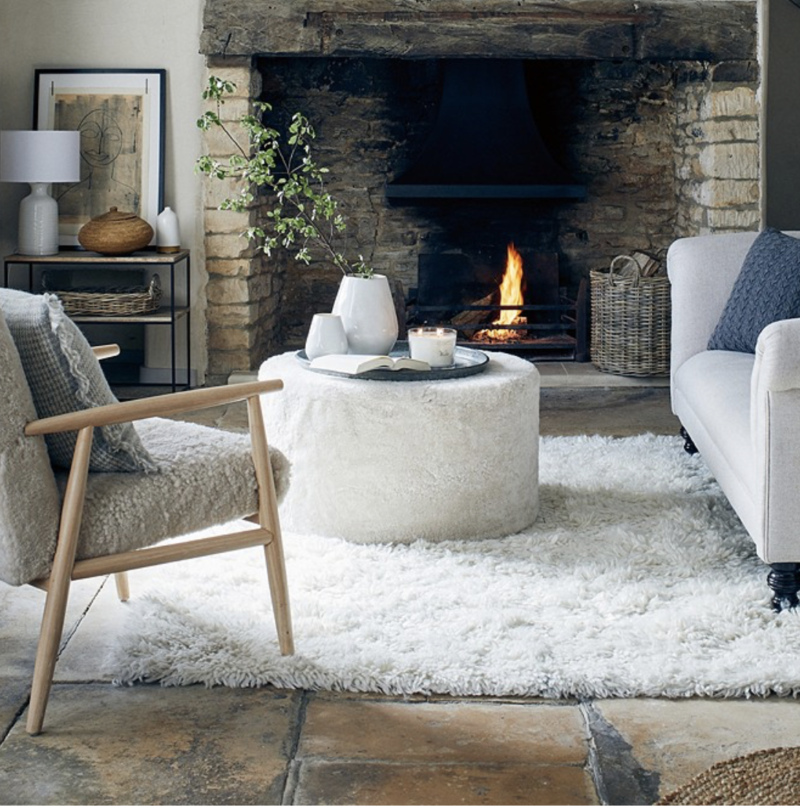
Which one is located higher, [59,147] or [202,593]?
[59,147]

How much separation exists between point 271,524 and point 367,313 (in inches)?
43.7

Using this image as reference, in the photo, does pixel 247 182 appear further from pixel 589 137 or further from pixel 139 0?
pixel 589 137

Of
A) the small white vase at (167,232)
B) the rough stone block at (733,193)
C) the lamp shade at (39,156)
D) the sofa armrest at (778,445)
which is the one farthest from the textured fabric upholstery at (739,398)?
the lamp shade at (39,156)

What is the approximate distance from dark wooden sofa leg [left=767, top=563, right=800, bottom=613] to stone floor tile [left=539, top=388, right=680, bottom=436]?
194 centimetres

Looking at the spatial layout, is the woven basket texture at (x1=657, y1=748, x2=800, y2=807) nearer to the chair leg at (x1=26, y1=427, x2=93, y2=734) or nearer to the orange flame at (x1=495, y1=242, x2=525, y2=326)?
the chair leg at (x1=26, y1=427, x2=93, y2=734)

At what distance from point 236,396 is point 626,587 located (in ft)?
3.75

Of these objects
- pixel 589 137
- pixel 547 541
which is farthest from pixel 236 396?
pixel 589 137

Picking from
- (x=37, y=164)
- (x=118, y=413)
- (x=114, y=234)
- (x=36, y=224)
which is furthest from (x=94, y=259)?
(x=118, y=413)

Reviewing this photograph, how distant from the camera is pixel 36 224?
5582 mm

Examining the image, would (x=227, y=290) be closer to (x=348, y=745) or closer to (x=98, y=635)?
(x=98, y=635)

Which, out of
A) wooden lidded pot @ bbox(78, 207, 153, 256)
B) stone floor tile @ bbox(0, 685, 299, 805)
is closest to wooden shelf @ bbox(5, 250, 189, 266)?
wooden lidded pot @ bbox(78, 207, 153, 256)

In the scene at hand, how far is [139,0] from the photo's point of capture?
5.80 m

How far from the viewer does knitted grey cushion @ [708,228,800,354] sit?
4035 millimetres

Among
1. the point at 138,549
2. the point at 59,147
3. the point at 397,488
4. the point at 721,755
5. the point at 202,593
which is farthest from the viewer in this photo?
the point at 59,147
